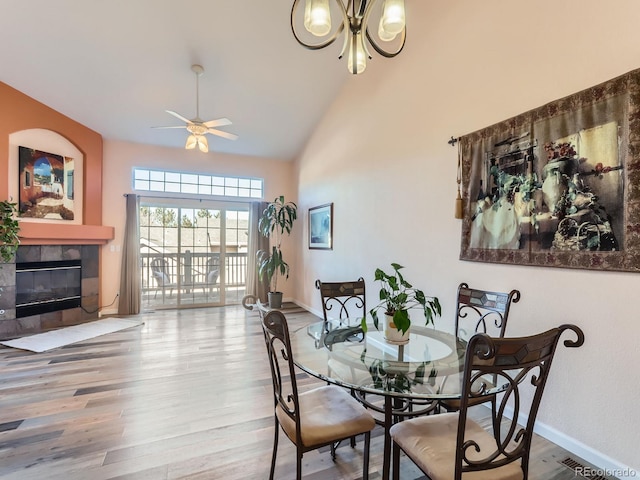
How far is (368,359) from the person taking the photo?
5.76ft

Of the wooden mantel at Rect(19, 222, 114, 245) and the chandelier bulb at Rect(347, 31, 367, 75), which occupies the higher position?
the chandelier bulb at Rect(347, 31, 367, 75)

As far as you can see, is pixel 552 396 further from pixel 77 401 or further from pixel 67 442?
pixel 77 401

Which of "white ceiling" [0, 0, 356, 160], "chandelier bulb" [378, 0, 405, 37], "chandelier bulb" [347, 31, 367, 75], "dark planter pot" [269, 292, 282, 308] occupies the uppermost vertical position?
"white ceiling" [0, 0, 356, 160]

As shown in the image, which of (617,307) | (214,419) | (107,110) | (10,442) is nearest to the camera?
(617,307)

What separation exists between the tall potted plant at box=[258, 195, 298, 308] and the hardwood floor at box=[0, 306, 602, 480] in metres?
2.14

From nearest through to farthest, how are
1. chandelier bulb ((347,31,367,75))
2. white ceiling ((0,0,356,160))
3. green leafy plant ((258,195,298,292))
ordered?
chandelier bulb ((347,31,367,75))
white ceiling ((0,0,356,160))
green leafy plant ((258,195,298,292))

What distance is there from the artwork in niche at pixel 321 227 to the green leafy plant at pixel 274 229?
0.54 meters

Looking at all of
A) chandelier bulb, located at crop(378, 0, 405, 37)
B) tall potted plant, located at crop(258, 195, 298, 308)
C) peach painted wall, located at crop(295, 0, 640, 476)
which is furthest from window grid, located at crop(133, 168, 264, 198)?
chandelier bulb, located at crop(378, 0, 405, 37)

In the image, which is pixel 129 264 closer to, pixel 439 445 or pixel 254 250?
pixel 254 250

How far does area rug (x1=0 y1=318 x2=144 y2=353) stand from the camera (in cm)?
377

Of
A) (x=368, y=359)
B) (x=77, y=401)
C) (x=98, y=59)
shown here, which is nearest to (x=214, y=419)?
(x=77, y=401)

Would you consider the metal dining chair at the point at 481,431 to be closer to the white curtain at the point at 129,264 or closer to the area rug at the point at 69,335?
the area rug at the point at 69,335

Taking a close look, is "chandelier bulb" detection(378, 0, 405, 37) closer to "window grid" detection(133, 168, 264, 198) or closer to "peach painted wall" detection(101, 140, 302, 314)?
"peach painted wall" detection(101, 140, 302, 314)

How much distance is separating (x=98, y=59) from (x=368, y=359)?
4.59 meters
